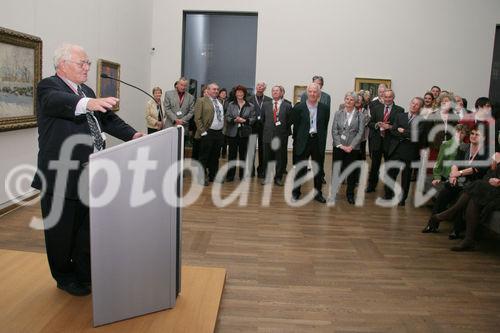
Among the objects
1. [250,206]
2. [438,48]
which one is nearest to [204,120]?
[250,206]

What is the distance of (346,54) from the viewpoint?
37.0 feet

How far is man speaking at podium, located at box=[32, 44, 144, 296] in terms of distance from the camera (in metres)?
2.64

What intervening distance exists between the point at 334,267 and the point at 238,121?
Answer: 162 inches

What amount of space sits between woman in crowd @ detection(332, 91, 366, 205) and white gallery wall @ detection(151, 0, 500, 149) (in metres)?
4.88

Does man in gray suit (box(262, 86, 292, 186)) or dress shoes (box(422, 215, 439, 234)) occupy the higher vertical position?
man in gray suit (box(262, 86, 292, 186))

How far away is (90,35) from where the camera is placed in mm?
7609

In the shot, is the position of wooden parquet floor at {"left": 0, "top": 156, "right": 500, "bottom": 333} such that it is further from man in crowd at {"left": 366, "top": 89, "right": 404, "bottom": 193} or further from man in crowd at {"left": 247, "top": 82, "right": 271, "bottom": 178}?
man in crowd at {"left": 247, "top": 82, "right": 271, "bottom": 178}

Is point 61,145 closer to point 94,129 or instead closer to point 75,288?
point 94,129

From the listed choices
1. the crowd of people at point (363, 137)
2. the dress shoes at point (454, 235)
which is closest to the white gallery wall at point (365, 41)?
the crowd of people at point (363, 137)

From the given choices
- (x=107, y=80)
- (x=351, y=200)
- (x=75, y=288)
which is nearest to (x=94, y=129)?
(x=75, y=288)

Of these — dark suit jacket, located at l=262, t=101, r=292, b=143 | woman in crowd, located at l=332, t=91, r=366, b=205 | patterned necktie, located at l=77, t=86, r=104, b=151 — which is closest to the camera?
patterned necktie, located at l=77, t=86, r=104, b=151

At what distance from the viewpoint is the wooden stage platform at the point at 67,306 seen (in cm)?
262

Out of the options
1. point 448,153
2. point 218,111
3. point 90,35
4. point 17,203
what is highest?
point 90,35

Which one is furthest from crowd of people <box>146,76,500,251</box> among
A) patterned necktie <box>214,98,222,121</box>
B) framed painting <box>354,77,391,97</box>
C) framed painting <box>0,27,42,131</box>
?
framed painting <box>354,77,391,97</box>
